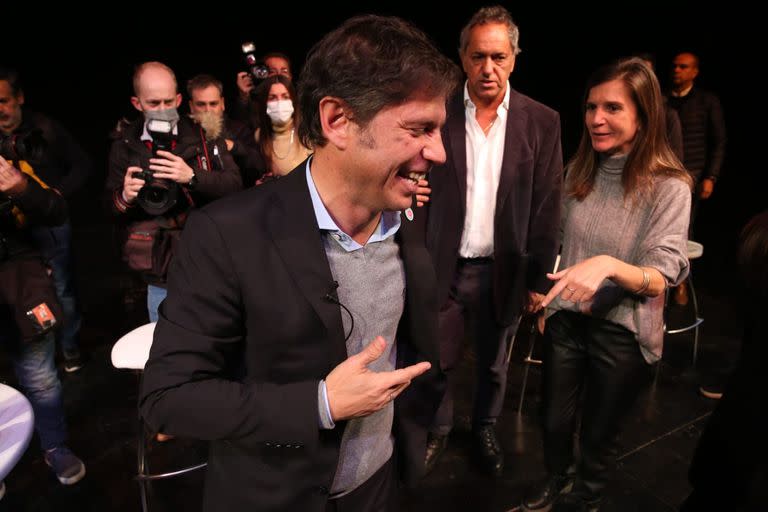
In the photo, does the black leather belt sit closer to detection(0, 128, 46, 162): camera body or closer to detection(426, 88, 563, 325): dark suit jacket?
detection(426, 88, 563, 325): dark suit jacket

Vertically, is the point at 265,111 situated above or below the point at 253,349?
above

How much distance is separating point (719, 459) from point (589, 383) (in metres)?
0.93

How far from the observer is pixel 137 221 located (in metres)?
2.42

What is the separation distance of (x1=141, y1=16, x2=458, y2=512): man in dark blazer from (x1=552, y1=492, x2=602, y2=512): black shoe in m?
1.34

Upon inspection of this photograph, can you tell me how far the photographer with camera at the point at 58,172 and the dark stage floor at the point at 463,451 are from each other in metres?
0.26

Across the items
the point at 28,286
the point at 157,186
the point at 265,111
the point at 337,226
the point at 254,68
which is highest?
the point at 254,68

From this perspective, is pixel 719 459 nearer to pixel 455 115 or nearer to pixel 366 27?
pixel 366 27

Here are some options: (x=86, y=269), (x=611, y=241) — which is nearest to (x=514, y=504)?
(x=611, y=241)

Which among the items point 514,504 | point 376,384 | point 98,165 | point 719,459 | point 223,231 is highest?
point 223,231

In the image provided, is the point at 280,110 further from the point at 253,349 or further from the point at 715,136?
the point at 715,136

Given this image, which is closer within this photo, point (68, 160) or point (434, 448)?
point (434, 448)

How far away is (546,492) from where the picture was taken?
2201 mm

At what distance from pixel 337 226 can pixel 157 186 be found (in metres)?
1.41

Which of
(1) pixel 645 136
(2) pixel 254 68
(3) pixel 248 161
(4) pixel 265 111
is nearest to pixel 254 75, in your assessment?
(2) pixel 254 68
